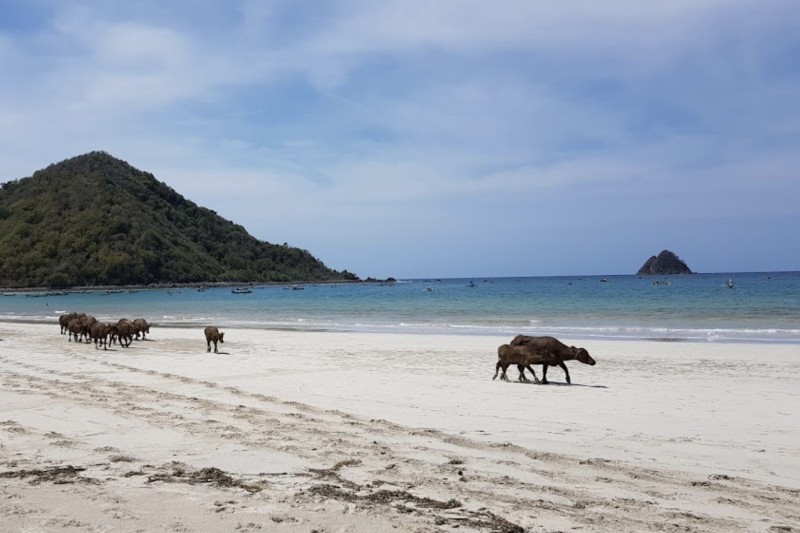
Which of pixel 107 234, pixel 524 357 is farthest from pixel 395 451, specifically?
pixel 107 234

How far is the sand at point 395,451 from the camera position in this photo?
17.6 feet

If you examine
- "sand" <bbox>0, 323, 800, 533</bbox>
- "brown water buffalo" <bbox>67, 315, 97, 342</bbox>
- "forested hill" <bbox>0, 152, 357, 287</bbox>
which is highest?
"forested hill" <bbox>0, 152, 357, 287</bbox>

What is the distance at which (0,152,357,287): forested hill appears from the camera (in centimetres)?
13475

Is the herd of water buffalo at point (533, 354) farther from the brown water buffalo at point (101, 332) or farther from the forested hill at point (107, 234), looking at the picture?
the forested hill at point (107, 234)

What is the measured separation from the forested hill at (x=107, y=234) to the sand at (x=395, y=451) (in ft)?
431

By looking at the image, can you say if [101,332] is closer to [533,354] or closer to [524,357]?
[524,357]

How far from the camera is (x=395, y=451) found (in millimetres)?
7656

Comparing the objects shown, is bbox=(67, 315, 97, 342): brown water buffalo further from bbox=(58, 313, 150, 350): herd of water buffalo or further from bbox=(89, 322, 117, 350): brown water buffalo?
bbox=(89, 322, 117, 350): brown water buffalo

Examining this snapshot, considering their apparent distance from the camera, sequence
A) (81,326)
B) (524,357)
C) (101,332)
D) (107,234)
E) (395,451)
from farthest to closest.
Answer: (107,234), (81,326), (101,332), (524,357), (395,451)

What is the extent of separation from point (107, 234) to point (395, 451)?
14652 centimetres

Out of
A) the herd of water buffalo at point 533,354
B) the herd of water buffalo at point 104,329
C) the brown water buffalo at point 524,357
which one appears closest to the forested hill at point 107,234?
the herd of water buffalo at point 104,329

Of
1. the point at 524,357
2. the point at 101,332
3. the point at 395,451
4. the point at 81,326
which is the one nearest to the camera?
the point at 395,451

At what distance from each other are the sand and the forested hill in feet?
431

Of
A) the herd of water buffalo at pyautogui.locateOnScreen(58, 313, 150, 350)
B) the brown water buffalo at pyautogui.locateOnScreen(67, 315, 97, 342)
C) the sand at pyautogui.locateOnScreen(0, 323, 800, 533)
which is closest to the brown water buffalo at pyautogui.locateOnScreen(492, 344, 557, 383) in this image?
the sand at pyautogui.locateOnScreen(0, 323, 800, 533)
